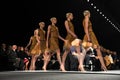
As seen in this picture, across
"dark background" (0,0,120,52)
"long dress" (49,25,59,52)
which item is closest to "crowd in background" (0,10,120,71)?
"long dress" (49,25,59,52)

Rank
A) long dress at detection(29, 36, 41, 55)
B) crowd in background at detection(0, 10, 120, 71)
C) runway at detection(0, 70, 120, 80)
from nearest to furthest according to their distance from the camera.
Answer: runway at detection(0, 70, 120, 80) → crowd in background at detection(0, 10, 120, 71) → long dress at detection(29, 36, 41, 55)

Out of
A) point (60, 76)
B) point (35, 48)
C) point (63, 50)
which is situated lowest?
point (60, 76)

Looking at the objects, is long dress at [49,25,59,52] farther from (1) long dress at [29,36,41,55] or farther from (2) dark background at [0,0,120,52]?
(2) dark background at [0,0,120,52]

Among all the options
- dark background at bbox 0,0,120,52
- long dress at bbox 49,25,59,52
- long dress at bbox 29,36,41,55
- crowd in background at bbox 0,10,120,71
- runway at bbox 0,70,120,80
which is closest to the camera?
runway at bbox 0,70,120,80

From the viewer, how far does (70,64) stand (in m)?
15.0

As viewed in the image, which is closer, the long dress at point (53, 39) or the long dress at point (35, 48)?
the long dress at point (53, 39)

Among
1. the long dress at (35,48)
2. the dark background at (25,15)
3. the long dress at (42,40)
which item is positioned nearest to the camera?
the long dress at (42,40)

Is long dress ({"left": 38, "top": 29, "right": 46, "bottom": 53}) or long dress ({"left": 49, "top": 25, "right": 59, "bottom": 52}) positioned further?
long dress ({"left": 38, "top": 29, "right": 46, "bottom": 53})

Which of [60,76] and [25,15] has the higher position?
[25,15]

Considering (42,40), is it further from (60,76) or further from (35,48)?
(60,76)

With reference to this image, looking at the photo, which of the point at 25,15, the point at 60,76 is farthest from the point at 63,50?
the point at 25,15

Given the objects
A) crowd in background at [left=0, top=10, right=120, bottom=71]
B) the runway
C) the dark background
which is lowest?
the runway

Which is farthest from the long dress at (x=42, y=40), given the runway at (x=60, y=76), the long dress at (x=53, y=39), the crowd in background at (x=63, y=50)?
the runway at (x=60, y=76)

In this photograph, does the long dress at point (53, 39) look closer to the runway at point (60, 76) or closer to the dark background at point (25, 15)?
the runway at point (60, 76)
